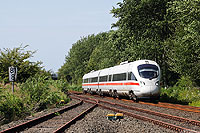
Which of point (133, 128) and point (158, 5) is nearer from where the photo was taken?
point (133, 128)

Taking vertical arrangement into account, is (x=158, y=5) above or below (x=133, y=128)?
Answer: above

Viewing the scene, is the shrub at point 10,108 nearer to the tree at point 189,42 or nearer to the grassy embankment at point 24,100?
the grassy embankment at point 24,100

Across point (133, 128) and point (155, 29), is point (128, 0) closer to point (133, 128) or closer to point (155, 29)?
point (155, 29)

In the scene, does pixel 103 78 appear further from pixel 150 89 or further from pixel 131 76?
pixel 150 89

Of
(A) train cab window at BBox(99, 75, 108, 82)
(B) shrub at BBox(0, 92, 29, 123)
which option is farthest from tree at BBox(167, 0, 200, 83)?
(B) shrub at BBox(0, 92, 29, 123)

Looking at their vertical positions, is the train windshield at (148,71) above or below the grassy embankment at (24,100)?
above

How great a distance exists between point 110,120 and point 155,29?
2125 centimetres

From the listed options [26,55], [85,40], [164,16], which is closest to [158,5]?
[164,16]

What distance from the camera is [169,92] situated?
997 inches

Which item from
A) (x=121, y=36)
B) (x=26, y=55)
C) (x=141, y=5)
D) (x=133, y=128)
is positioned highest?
(x=141, y=5)

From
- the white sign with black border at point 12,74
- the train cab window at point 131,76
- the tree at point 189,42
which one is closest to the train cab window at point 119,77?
the train cab window at point 131,76

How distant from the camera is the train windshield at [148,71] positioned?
19594 mm

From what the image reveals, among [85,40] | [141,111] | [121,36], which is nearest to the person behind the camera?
[141,111]

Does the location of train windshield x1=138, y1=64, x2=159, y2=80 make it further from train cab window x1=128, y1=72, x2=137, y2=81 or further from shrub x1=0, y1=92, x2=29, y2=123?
shrub x1=0, y1=92, x2=29, y2=123
